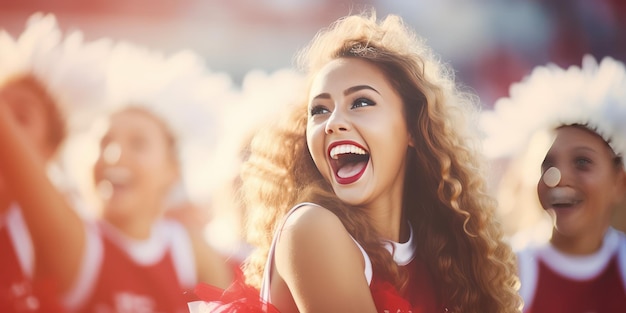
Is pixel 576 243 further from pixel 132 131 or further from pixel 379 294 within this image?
pixel 132 131

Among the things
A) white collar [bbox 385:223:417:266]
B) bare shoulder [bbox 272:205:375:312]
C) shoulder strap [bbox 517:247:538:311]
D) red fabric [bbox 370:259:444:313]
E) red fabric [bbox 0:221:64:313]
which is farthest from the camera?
shoulder strap [bbox 517:247:538:311]

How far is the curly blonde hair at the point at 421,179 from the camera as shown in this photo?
5.89 feet

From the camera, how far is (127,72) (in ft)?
5.47

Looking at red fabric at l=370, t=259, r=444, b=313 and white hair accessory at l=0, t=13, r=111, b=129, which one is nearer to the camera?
white hair accessory at l=0, t=13, r=111, b=129

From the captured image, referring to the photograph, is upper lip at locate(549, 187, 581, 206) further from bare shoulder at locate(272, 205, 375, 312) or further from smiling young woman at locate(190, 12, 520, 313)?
bare shoulder at locate(272, 205, 375, 312)

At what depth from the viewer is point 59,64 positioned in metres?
1.60

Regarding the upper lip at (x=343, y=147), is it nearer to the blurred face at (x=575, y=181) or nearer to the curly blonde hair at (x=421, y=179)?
the curly blonde hair at (x=421, y=179)

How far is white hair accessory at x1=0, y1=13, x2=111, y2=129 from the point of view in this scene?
1567mm

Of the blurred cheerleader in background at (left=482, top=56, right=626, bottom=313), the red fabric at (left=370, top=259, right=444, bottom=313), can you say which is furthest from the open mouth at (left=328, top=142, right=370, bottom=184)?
the blurred cheerleader in background at (left=482, top=56, right=626, bottom=313)

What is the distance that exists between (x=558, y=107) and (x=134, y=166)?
4.00 ft

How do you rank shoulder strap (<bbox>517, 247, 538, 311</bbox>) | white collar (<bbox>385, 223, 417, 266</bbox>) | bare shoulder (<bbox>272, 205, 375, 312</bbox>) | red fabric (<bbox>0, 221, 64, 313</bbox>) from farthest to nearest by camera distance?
1. shoulder strap (<bbox>517, 247, 538, 311</bbox>)
2. white collar (<bbox>385, 223, 417, 266</bbox>)
3. bare shoulder (<bbox>272, 205, 375, 312</bbox>)
4. red fabric (<bbox>0, 221, 64, 313</bbox>)

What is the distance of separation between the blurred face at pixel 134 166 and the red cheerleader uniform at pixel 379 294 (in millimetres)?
238

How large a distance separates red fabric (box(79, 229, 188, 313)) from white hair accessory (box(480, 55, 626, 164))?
974 millimetres

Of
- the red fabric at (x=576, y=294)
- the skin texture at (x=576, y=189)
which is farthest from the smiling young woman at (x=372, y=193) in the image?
the skin texture at (x=576, y=189)
